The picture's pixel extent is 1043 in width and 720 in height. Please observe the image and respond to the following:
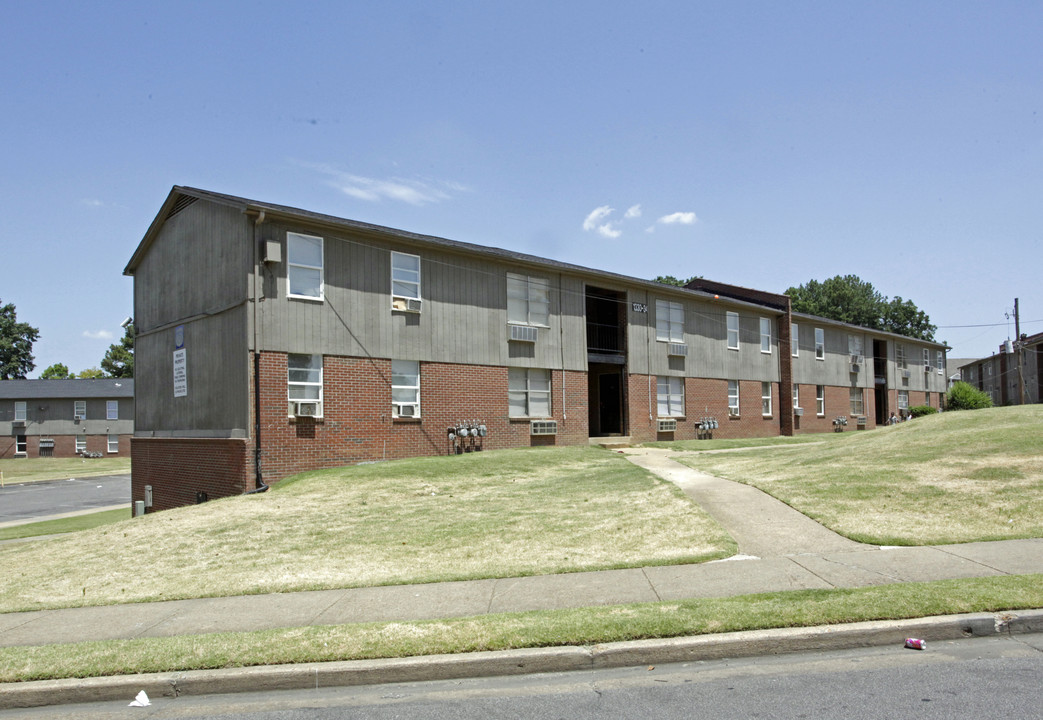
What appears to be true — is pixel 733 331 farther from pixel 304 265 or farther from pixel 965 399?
pixel 965 399

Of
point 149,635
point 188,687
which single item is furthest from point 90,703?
point 149,635

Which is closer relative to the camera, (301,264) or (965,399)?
(301,264)

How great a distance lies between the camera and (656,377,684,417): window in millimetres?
29047

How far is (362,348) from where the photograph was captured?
1938 centimetres

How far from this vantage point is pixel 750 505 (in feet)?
38.7

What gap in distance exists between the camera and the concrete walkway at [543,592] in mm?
7391

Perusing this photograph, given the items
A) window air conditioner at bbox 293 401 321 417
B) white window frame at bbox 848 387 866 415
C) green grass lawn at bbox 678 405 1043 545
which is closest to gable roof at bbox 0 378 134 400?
window air conditioner at bbox 293 401 321 417

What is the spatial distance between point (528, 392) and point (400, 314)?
5.41 m

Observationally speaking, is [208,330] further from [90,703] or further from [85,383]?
[85,383]

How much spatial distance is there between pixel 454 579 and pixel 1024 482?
8832mm

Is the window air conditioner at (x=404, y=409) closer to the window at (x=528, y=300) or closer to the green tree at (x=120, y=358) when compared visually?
the window at (x=528, y=300)

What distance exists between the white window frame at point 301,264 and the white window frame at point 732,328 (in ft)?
64.0

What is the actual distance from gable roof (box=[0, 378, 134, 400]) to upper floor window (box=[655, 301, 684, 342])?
47427 mm

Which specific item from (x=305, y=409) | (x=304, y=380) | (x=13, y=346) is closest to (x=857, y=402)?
(x=304, y=380)
